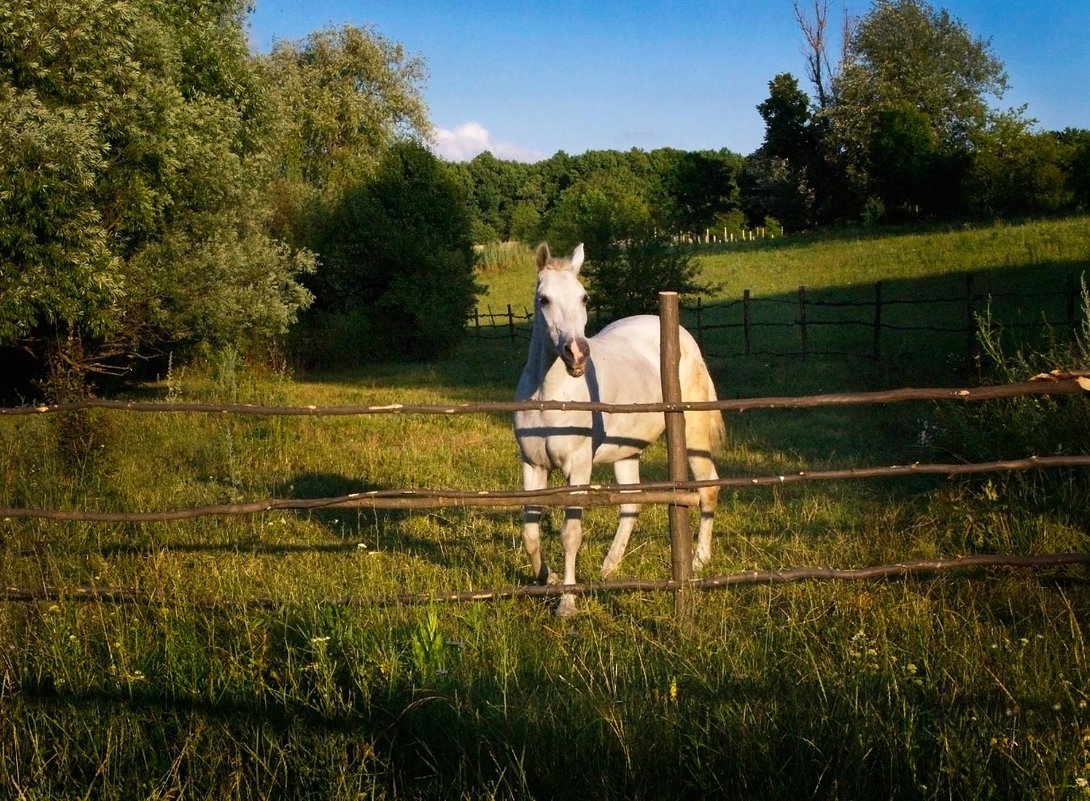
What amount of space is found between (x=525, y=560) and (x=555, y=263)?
195cm

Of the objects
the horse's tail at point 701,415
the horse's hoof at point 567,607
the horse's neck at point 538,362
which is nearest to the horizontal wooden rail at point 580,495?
the horse's hoof at point 567,607

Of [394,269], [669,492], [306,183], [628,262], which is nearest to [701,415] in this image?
[669,492]

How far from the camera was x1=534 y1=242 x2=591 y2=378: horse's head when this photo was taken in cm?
504

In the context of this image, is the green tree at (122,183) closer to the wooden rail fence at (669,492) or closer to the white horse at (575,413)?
the wooden rail fence at (669,492)

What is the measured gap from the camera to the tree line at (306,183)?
403 inches

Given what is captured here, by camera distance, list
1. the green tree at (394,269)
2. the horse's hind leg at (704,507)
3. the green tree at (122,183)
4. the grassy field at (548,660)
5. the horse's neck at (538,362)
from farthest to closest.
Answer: the green tree at (394,269) → the green tree at (122,183) → the horse's hind leg at (704,507) → the horse's neck at (538,362) → the grassy field at (548,660)

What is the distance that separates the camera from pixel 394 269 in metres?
24.3

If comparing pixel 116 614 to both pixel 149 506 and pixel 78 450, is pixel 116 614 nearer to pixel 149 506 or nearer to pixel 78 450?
pixel 149 506

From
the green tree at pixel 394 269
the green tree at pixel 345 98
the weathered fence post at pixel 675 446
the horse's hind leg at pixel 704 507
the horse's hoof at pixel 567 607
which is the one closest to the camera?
the weathered fence post at pixel 675 446

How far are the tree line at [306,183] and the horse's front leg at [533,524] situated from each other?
638 centimetres

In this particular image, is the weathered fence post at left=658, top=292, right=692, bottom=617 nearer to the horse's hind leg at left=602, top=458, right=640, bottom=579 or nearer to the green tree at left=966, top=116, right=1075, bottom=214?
the horse's hind leg at left=602, top=458, right=640, bottom=579

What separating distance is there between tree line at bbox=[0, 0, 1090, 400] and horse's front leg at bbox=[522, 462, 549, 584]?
20.9 ft

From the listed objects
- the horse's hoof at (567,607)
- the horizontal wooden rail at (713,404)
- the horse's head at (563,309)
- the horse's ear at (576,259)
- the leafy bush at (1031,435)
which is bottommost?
the horse's hoof at (567,607)

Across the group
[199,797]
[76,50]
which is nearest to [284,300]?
[76,50]
